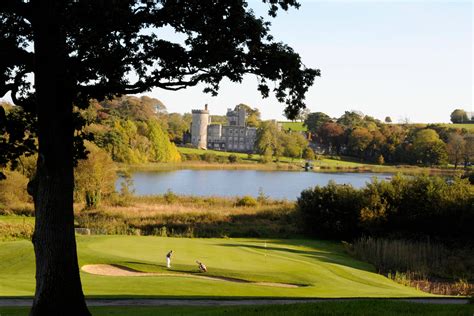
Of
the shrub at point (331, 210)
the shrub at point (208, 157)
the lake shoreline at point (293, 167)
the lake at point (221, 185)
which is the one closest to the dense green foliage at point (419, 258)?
the shrub at point (331, 210)

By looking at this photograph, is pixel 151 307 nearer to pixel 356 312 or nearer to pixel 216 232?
pixel 356 312

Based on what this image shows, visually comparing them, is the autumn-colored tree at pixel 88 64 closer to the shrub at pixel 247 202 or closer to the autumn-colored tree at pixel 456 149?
the shrub at pixel 247 202

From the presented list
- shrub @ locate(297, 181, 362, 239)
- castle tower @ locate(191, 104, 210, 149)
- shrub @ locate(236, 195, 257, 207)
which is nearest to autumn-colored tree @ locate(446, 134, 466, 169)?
castle tower @ locate(191, 104, 210, 149)

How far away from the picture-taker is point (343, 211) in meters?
35.3

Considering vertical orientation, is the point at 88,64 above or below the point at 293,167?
above

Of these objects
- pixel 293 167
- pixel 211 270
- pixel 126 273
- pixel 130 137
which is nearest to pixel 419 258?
pixel 211 270

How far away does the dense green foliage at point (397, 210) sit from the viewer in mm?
31547

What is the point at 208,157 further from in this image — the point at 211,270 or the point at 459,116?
the point at 459,116

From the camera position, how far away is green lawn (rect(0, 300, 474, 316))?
10.2 m

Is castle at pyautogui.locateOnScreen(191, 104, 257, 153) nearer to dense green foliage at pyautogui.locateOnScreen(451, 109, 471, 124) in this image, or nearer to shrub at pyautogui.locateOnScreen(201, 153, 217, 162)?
shrub at pyautogui.locateOnScreen(201, 153, 217, 162)

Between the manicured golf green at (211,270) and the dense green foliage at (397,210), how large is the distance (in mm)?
5085

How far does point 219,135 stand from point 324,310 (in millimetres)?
150654

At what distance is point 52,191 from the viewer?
10281mm

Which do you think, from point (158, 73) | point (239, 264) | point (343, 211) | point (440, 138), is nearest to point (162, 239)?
point (239, 264)
